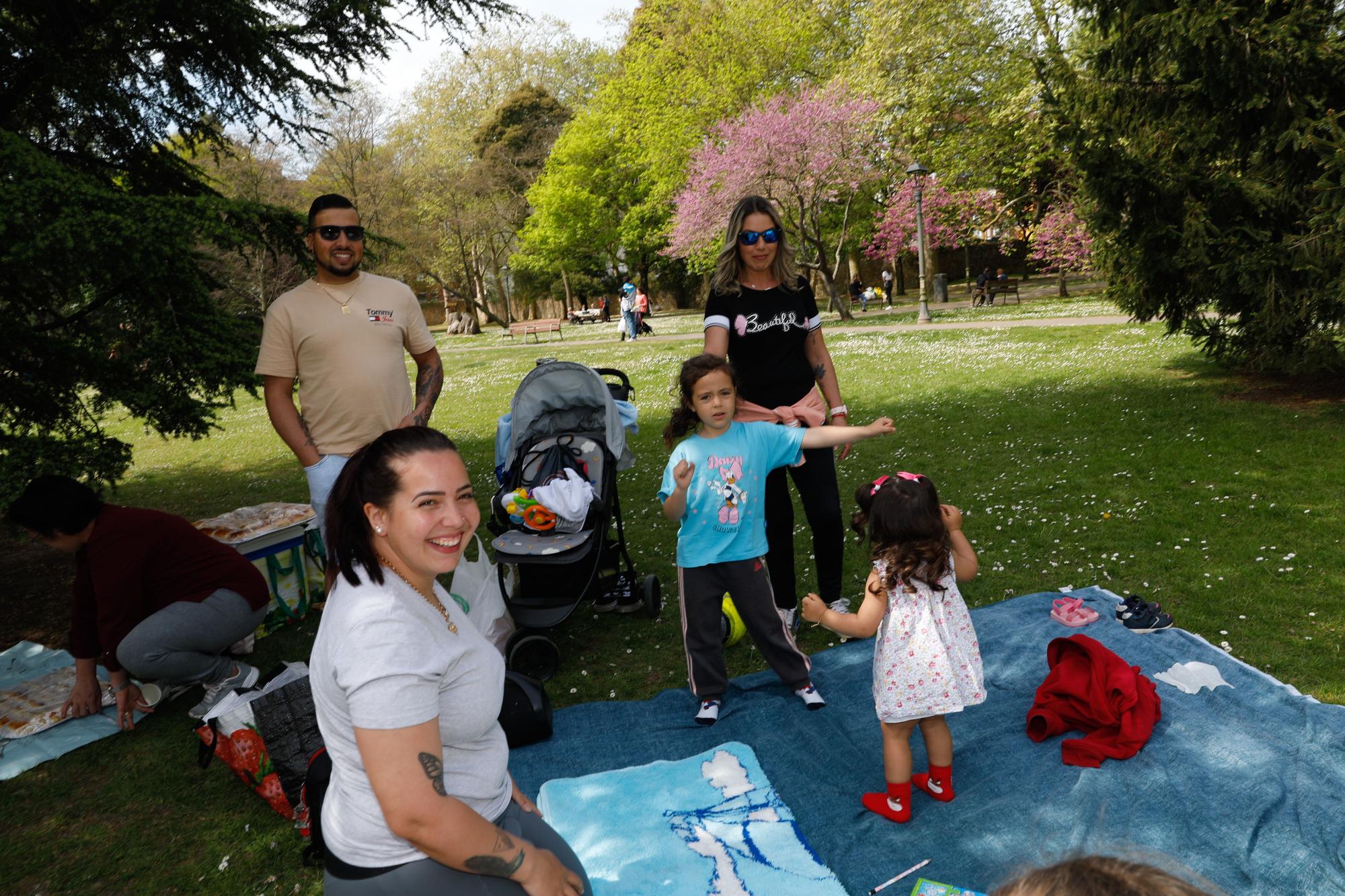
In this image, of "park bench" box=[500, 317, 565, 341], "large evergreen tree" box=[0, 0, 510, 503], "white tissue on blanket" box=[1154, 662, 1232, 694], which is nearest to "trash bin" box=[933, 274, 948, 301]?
→ "park bench" box=[500, 317, 565, 341]

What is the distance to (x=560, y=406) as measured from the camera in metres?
5.54

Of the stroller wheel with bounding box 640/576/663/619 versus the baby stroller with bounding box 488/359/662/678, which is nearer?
the baby stroller with bounding box 488/359/662/678

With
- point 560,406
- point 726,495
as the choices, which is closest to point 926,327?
point 560,406

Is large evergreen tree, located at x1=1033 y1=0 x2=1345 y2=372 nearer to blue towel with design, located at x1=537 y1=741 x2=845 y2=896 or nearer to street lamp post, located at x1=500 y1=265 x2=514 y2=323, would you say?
blue towel with design, located at x1=537 y1=741 x2=845 y2=896

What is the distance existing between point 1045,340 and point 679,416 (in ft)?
46.6

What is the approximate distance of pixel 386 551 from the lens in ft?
6.40

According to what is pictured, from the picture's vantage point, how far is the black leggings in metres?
4.51

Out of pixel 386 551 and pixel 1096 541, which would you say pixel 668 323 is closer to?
pixel 1096 541

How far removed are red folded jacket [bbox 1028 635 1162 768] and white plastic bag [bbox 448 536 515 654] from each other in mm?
2754

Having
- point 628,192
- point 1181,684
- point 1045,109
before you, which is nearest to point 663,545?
point 1181,684

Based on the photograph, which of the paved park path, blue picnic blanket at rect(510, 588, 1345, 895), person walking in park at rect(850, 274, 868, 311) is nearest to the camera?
blue picnic blanket at rect(510, 588, 1345, 895)

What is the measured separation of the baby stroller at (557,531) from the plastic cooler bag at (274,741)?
1294 millimetres

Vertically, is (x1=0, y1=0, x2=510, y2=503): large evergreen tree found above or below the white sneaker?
above

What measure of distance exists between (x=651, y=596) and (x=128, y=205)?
3659 millimetres
